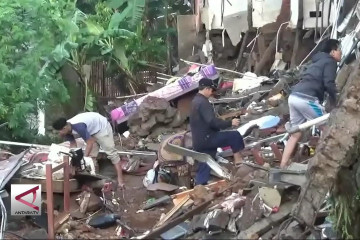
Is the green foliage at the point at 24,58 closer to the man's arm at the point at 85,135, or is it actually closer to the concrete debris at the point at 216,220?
the man's arm at the point at 85,135

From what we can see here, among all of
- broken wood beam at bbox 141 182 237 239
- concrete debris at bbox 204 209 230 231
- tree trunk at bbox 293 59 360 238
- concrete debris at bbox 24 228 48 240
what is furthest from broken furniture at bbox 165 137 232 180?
tree trunk at bbox 293 59 360 238

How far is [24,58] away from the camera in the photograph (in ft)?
43.5

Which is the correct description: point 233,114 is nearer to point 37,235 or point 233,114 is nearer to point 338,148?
point 37,235

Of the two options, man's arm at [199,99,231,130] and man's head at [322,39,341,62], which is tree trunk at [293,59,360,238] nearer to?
man's head at [322,39,341,62]

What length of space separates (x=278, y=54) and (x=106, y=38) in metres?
4.57

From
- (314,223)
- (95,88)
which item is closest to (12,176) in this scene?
(314,223)

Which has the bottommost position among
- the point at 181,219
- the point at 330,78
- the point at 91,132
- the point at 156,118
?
the point at 156,118

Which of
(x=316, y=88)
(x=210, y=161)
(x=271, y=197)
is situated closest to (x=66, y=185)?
(x=210, y=161)

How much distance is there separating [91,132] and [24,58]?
3.32m

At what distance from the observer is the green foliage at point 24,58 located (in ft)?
42.0

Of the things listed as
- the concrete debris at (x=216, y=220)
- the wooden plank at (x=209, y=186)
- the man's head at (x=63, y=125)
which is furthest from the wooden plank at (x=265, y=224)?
the man's head at (x=63, y=125)

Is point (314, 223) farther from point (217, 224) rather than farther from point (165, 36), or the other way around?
point (165, 36)

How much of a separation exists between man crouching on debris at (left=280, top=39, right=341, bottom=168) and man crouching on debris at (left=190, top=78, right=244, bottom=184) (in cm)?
88

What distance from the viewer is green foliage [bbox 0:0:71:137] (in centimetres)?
1279
